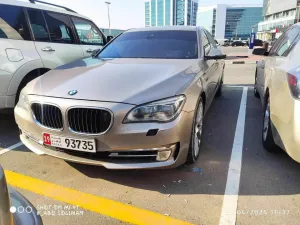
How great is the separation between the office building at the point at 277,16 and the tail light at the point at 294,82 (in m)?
70.5

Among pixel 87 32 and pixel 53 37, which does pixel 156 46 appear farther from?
pixel 87 32

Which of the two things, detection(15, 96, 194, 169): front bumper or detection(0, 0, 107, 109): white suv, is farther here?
detection(0, 0, 107, 109): white suv

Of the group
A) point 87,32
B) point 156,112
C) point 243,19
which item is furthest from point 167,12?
point 156,112

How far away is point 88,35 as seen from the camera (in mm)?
5609

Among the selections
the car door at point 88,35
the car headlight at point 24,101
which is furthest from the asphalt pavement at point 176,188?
the car door at point 88,35

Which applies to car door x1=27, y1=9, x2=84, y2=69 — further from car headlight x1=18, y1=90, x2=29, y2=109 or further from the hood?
car headlight x1=18, y1=90, x2=29, y2=109

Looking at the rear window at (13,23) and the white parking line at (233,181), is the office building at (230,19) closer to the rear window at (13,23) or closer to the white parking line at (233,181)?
the white parking line at (233,181)

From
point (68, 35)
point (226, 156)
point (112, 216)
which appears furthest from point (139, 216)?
point (68, 35)

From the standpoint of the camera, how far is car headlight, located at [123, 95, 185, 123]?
95.0 inches

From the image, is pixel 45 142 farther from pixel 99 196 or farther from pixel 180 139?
pixel 180 139

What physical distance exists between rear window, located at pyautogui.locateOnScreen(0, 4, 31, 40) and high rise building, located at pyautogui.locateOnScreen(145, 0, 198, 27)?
93152 millimetres

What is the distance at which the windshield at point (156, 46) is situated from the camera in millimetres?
3809

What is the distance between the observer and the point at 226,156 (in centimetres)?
335

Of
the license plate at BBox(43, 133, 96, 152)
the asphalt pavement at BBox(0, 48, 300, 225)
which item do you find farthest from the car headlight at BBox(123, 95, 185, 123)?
the asphalt pavement at BBox(0, 48, 300, 225)
